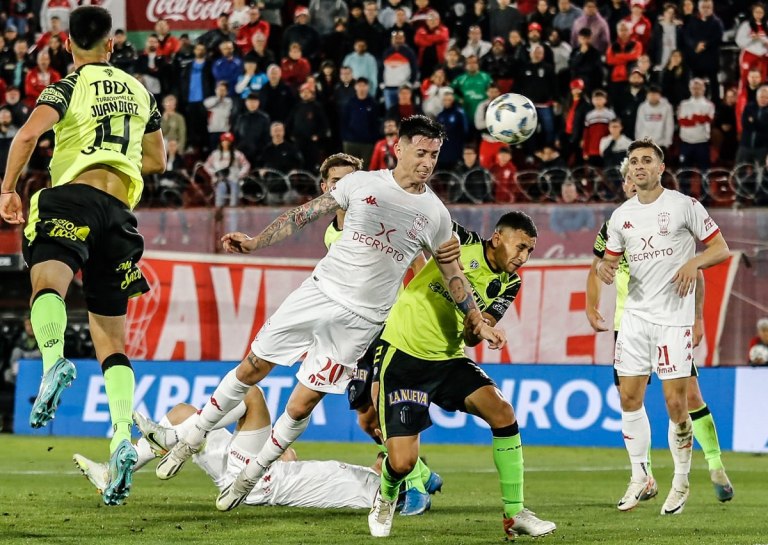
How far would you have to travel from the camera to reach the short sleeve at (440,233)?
7992 millimetres

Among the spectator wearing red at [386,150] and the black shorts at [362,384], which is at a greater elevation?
the spectator wearing red at [386,150]

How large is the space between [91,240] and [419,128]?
2.09m

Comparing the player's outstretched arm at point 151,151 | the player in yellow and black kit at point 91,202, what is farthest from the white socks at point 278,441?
the player's outstretched arm at point 151,151

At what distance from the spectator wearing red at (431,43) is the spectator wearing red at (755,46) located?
4.65m

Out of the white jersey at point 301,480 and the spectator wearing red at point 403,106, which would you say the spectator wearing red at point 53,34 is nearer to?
the spectator wearing red at point 403,106

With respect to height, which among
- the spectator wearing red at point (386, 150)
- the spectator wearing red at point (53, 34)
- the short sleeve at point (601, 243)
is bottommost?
the short sleeve at point (601, 243)

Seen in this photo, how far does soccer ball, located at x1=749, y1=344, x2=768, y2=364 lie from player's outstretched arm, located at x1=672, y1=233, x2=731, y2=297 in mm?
6392

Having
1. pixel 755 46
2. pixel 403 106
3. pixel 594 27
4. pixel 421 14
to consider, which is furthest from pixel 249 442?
pixel 421 14

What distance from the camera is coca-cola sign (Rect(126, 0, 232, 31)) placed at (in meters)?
23.2

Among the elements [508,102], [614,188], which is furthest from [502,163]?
[508,102]

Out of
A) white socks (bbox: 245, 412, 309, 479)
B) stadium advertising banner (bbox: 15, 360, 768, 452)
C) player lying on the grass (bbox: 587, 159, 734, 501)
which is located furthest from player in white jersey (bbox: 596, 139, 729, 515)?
stadium advertising banner (bbox: 15, 360, 768, 452)

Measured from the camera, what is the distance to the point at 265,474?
8.76 m

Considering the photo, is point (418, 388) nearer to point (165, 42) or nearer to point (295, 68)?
point (295, 68)

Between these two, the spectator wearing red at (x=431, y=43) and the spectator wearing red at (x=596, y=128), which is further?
the spectator wearing red at (x=431, y=43)
